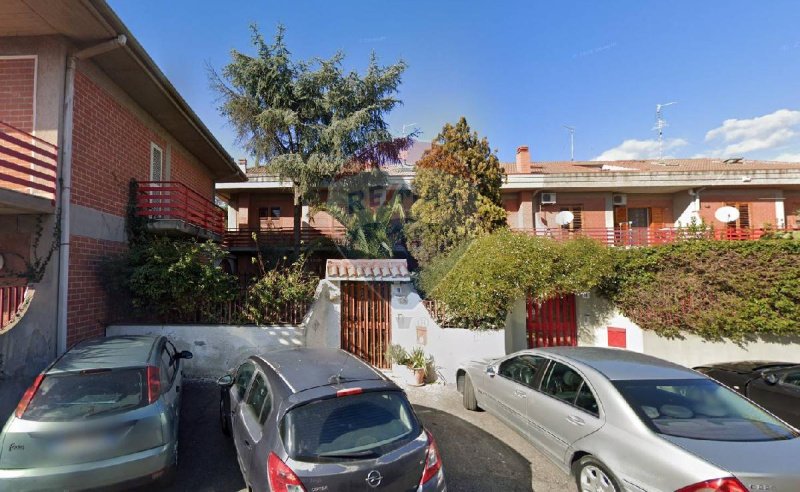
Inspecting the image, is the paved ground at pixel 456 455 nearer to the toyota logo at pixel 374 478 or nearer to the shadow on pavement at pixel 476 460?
the shadow on pavement at pixel 476 460

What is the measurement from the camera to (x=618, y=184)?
53.3ft

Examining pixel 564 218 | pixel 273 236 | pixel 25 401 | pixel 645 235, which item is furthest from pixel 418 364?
pixel 645 235

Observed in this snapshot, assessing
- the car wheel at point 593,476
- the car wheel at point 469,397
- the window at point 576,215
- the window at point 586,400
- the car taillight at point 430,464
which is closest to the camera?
the car taillight at point 430,464

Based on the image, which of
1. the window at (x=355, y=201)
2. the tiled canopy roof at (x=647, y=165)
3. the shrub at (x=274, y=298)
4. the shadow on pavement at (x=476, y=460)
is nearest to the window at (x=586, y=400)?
the shadow on pavement at (x=476, y=460)

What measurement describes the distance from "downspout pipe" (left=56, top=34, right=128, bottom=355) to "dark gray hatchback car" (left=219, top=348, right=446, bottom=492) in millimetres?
5098

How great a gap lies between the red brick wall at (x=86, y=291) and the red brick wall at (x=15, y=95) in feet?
7.45

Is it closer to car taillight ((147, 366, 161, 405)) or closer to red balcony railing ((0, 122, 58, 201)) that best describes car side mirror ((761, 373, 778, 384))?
car taillight ((147, 366, 161, 405))

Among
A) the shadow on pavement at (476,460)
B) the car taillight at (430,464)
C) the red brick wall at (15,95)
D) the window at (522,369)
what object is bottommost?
the shadow on pavement at (476,460)

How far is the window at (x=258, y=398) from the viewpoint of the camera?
3140mm

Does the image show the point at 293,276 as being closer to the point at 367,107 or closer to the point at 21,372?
the point at 21,372

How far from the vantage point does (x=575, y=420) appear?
3559 mm

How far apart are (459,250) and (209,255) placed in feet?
20.0

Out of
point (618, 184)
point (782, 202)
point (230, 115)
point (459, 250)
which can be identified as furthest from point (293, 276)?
point (782, 202)

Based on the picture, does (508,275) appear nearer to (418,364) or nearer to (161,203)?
(418,364)
